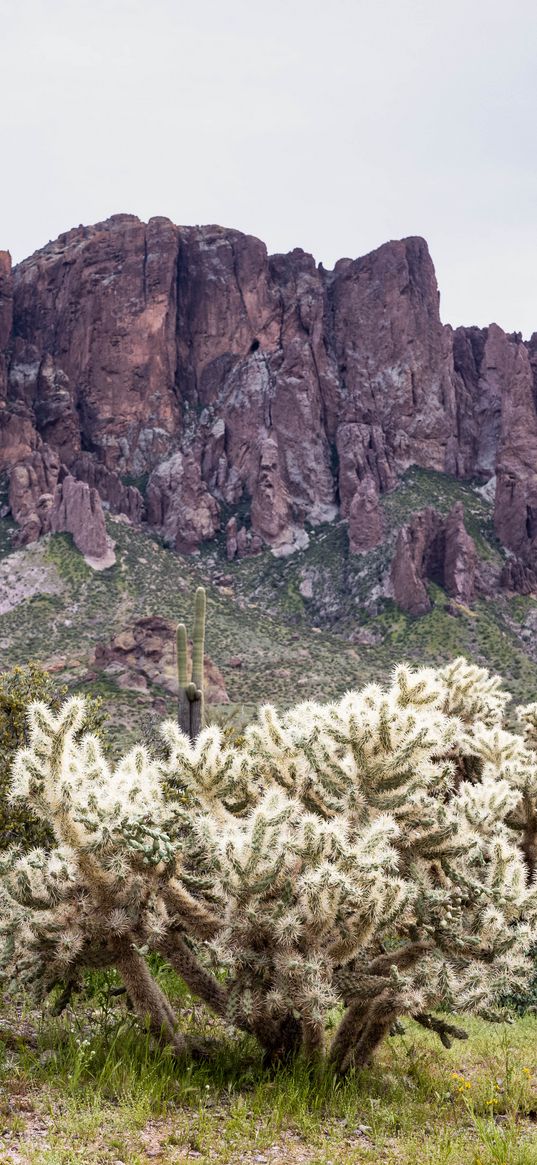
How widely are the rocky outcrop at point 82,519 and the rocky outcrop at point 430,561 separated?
31.0 metres

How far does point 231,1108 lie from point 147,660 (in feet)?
166

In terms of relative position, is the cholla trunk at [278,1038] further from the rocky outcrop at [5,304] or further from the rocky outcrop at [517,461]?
the rocky outcrop at [5,304]

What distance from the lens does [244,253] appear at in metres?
122

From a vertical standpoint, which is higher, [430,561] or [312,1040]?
[430,561]

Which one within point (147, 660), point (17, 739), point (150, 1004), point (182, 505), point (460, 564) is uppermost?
point (182, 505)

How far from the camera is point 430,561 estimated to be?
269ft

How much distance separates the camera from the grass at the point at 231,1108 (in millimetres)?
4898

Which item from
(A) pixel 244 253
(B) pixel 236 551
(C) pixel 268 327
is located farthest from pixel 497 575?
(A) pixel 244 253

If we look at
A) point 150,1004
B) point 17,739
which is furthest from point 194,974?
point 17,739

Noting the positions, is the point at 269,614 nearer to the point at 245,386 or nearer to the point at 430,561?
the point at 430,561

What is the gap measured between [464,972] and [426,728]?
5.99 feet

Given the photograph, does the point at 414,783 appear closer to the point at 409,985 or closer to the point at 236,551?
Result: the point at 409,985

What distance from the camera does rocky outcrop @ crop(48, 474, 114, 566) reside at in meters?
80.7

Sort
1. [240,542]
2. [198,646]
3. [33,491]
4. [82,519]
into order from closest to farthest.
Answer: [198,646] → [82,519] → [33,491] → [240,542]
